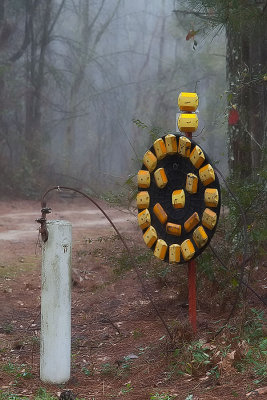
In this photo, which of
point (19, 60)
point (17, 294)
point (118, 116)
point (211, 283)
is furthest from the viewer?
point (118, 116)

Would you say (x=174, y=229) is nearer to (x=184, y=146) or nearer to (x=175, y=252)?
(x=175, y=252)

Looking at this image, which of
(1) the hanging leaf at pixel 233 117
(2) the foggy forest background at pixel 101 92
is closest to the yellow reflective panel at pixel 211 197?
(2) the foggy forest background at pixel 101 92

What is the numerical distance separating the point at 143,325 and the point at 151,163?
6.20ft

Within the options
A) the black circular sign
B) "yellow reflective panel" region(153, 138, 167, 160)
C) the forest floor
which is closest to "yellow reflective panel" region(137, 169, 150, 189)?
the black circular sign

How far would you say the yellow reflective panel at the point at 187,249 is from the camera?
5.17m

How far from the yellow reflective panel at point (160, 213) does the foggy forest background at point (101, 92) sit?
140 cm

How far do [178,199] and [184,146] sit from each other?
16.8 inches

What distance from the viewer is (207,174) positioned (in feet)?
16.7

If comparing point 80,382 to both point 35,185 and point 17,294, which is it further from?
point 35,185

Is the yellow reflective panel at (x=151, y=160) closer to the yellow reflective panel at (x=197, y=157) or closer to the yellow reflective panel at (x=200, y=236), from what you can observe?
the yellow reflective panel at (x=197, y=157)

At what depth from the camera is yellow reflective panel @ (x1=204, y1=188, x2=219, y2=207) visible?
5070 millimetres

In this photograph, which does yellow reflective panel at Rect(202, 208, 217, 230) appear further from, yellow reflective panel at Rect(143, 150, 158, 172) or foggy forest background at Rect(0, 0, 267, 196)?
foggy forest background at Rect(0, 0, 267, 196)

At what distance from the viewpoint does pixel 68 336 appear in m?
4.97

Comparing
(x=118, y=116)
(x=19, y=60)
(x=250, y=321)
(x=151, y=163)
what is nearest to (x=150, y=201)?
(x=151, y=163)
